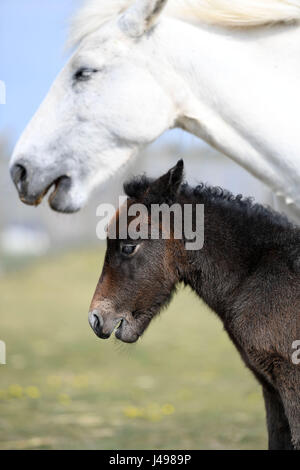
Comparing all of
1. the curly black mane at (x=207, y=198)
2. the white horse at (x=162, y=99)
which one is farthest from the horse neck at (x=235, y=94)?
the curly black mane at (x=207, y=198)

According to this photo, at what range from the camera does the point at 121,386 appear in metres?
8.22

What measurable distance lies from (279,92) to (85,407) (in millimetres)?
4722

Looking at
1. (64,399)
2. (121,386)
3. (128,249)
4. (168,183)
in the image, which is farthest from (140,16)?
(121,386)

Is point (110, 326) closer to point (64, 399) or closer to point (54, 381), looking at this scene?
point (64, 399)

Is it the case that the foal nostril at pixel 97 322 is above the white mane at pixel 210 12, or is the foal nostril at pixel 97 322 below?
below

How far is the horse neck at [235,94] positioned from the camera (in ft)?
10.8

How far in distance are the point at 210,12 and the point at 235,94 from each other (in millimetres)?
447

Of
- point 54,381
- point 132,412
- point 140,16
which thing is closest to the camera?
point 140,16

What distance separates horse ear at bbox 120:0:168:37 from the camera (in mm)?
3229

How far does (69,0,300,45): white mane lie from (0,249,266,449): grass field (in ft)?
5.94

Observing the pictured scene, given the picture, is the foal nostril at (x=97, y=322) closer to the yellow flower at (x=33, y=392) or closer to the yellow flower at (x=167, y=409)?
the yellow flower at (x=167, y=409)

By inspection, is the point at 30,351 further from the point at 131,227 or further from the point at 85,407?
the point at 131,227

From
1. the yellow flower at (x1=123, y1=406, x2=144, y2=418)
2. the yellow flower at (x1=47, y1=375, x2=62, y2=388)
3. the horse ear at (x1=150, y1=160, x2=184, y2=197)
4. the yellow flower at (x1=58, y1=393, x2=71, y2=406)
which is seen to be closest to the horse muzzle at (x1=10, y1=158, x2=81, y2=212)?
the horse ear at (x1=150, y1=160, x2=184, y2=197)

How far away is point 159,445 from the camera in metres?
5.52
